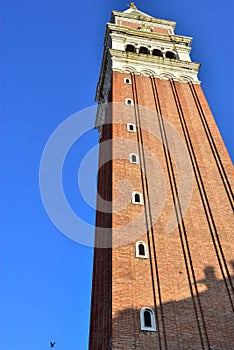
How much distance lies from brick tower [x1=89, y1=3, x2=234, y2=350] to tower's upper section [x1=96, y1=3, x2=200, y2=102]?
26 centimetres

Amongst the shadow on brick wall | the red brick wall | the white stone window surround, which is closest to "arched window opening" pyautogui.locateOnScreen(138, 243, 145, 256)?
the red brick wall

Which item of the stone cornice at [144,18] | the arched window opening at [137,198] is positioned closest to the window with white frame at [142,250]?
the arched window opening at [137,198]

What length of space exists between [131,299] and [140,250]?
2231 mm

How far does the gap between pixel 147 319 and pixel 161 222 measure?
175 inches

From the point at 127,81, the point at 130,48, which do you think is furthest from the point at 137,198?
the point at 130,48

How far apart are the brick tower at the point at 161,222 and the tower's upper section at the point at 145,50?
257mm

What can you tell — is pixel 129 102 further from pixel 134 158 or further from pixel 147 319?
pixel 147 319

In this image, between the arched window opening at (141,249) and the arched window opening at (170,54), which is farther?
the arched window opening at (170,54)

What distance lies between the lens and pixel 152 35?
32.1 meters

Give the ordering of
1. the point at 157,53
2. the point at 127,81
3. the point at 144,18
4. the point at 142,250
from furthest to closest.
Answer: the point at 144,18, the point at 157,53, the point at 127,81, the point at 142,250

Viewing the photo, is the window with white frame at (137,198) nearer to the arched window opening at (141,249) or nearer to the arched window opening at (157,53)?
the arched window opening at (141,249)

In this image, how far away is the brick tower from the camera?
1290 centimetres

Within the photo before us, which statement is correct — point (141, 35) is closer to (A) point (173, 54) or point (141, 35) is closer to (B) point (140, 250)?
(A) point (173, 54)

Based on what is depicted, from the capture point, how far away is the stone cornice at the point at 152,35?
104 feet
